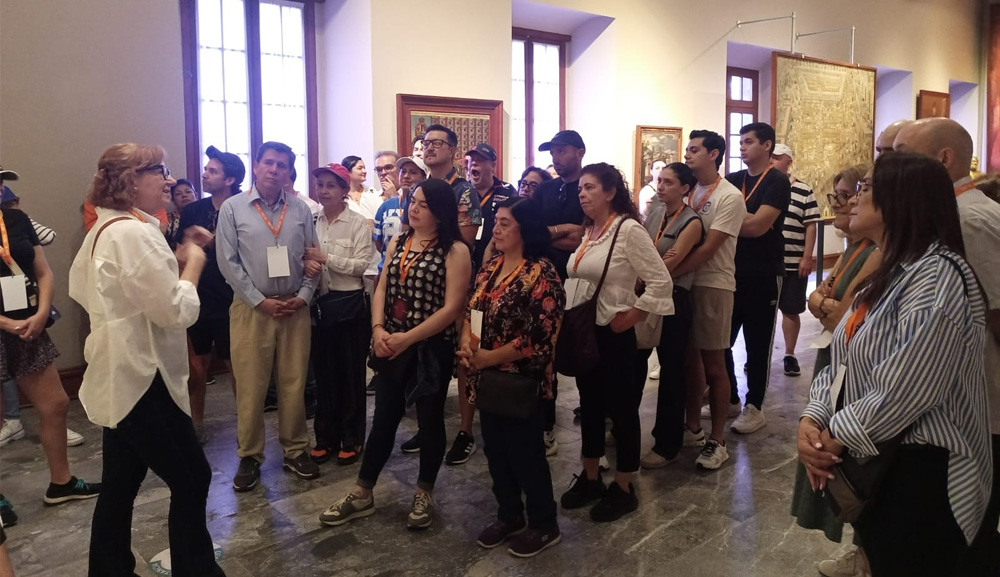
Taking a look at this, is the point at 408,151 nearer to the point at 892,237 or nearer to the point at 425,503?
the point at 425,503

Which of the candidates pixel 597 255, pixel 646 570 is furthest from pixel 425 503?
pixel 597 255

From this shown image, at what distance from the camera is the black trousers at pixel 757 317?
426 centimetres

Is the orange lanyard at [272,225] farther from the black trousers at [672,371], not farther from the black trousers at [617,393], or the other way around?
the black trousers at [672,371]

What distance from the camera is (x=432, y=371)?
3043 millimetres

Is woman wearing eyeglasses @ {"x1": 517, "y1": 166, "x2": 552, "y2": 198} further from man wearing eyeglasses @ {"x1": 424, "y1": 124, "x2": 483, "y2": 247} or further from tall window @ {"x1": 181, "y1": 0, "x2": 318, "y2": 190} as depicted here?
tall window @ {"x1": 181, "y1": 0, "x2": 318, "y2": 190}

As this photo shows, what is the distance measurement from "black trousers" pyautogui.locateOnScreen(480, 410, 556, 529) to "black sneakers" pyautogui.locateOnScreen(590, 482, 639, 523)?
33 centimetres

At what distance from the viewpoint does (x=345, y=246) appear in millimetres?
3865

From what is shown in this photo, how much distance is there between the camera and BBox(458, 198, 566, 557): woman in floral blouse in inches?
109

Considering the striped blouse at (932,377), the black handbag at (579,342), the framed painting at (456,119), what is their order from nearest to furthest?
the striped blouse at (932,377) → the black handbag at (579,342) → the framed painting at (456,119)

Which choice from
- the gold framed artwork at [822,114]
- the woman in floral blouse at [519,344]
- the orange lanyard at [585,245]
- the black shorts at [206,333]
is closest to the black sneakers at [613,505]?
the woman in floral blouse at [519,344]

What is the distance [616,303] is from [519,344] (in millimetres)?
580

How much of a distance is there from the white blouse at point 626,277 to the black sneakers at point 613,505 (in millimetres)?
764

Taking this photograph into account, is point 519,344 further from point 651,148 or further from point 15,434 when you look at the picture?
point 651,148

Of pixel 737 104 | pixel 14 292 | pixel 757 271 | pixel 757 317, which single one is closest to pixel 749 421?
pixel 757 317
